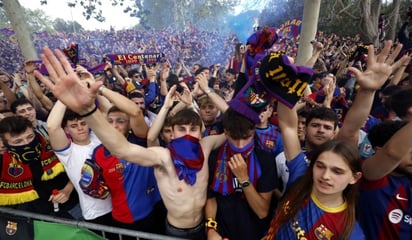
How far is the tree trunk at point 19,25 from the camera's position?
790 cm

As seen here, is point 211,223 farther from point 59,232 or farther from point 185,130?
point 59,232

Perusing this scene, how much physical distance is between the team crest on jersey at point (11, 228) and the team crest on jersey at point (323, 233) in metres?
2.25

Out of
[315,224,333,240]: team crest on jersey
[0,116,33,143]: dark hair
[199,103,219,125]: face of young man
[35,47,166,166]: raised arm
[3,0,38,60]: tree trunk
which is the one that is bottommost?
[315,224,333,240]: team crest on jersey

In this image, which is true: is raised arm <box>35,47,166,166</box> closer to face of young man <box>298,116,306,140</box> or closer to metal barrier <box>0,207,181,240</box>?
metal barrier <box>0,207,181,240</box>

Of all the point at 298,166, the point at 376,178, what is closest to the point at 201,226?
the point at 298,166

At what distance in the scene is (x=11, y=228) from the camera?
7.34ft

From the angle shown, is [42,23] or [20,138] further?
[42,23]

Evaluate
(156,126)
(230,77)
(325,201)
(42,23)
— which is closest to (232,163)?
(325,201)

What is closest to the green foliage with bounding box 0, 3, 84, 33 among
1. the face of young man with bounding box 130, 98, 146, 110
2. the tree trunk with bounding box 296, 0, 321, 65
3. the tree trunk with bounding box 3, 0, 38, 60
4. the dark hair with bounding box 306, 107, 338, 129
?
the tree trunk with bounding box 3, 0, 38, 60

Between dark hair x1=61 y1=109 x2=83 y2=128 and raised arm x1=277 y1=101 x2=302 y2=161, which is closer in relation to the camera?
raised arm x1=277 y1=101 x2=302 y2=161

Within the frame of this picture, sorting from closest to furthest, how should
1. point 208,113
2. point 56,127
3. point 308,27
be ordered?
point 56,127
point 208,113
point 308,27

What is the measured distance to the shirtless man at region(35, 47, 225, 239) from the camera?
177 centimetres

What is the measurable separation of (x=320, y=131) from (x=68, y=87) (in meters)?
2.33

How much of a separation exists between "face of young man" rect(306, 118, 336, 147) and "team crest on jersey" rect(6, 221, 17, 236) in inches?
108
